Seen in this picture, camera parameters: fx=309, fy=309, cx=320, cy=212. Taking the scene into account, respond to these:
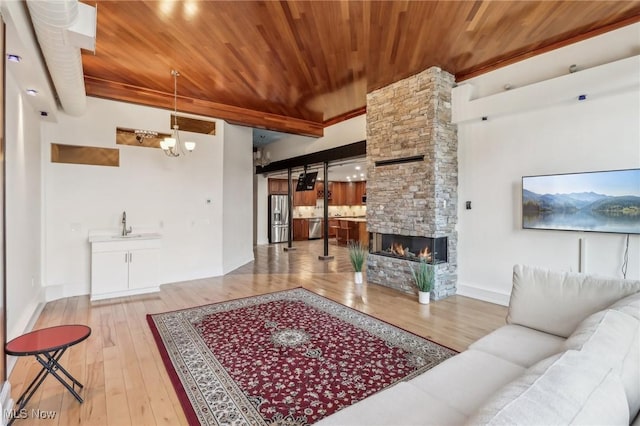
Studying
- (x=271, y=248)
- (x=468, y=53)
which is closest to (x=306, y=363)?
(x=468, y=53)

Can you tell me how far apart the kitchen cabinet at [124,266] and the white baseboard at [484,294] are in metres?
4.98

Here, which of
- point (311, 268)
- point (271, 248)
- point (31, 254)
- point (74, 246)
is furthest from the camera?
point (271, 248)

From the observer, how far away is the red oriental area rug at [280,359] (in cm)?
222

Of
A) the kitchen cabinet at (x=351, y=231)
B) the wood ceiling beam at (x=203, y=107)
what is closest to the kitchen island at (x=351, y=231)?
the kitchen cabinet at (x=351, y=231)

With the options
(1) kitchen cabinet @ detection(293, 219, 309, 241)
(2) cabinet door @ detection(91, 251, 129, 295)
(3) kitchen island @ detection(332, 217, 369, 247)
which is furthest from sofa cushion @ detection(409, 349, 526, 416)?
(1) kitchen cabinet @ detection(293, 219, 309, 241)

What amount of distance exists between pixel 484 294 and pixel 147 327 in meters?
4.62

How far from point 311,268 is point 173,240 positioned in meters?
2.94

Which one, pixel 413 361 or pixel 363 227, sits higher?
pixel 363 227

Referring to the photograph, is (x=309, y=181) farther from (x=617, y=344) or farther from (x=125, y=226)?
(x=617, y=344)

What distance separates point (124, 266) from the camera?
16.0 feet

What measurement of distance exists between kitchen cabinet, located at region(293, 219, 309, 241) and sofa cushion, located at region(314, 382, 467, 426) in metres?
10.7

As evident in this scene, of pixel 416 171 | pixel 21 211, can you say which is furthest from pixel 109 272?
pixel 416 171

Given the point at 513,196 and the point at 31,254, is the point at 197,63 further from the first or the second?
the point at 513,196

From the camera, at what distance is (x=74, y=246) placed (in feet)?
16.1
